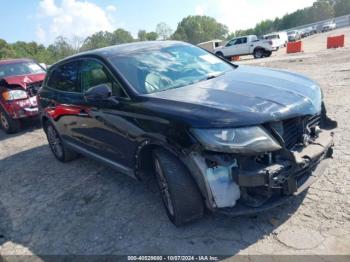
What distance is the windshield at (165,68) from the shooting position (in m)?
3.71

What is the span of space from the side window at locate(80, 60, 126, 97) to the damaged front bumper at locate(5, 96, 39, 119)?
433 centimetres

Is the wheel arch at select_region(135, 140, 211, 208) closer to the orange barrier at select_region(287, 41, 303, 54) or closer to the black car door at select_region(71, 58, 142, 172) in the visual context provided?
the black car door at select_region(71, 58, 142, 172)

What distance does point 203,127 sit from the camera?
2.79m

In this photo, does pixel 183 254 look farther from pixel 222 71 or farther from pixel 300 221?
pixel 222 71

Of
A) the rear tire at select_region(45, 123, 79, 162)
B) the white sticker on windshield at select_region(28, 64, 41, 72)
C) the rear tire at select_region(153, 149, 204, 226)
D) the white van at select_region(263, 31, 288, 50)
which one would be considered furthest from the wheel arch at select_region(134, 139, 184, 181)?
the white van at select_region(263, 31, 288, 50)

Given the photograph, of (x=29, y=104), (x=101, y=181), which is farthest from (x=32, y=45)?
(x=101, y=181)

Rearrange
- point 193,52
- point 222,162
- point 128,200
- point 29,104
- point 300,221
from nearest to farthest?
1. point 222,162
2. point 300,221
3. point 128,200
4. point 193,52
5. point 29,104

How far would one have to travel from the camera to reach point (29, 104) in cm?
841

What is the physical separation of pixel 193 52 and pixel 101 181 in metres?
2.16

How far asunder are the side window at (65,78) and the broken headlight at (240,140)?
2.55 metres

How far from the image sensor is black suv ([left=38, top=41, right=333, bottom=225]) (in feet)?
9.09

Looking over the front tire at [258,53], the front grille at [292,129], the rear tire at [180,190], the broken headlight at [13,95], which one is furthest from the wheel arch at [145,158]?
the front tire at [258,53]

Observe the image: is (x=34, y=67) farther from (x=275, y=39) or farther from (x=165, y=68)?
(x=275, y=39)

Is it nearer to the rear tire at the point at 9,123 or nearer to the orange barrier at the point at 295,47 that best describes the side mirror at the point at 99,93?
the rear tire at the point at 9,123
